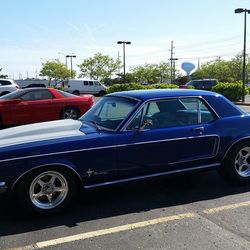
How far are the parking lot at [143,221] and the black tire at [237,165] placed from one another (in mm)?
139

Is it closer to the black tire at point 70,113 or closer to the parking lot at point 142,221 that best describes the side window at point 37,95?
the black tire at point 70,113

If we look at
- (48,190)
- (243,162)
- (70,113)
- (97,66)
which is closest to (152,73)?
(97,66)

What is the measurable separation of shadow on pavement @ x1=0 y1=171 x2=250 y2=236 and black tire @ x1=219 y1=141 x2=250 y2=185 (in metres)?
0.13

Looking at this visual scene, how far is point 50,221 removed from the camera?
14.7 ft

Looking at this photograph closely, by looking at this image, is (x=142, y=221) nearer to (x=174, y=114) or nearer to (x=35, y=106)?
(x=174, y=114)

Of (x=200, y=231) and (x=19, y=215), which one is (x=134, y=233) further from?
(x=19, y=215)

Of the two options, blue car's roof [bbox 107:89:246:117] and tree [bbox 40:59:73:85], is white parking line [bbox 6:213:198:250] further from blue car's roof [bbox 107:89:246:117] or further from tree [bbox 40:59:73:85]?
tree [bbox 40:59:73:85]

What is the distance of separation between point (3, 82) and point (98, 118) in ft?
75.2

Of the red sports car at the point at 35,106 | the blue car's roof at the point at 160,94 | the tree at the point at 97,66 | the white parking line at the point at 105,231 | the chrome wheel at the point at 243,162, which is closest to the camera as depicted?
the white parking line at the point at 105,231

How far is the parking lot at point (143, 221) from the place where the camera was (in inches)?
152

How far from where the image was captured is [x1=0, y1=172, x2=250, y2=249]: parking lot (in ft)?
12.7

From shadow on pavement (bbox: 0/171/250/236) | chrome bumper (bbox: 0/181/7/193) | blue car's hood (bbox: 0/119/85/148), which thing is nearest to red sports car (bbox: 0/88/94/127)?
blue car's hood (bbox: 0/119/85/148)

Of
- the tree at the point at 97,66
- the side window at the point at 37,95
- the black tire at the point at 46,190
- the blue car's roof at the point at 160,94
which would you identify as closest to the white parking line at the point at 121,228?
the black tire at the point at 46,190

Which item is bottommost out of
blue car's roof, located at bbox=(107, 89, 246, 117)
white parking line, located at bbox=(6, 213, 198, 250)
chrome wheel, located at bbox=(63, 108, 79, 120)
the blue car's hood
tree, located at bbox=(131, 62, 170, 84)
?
white parking line, located at bbox=(6, 213, 198, 250)
